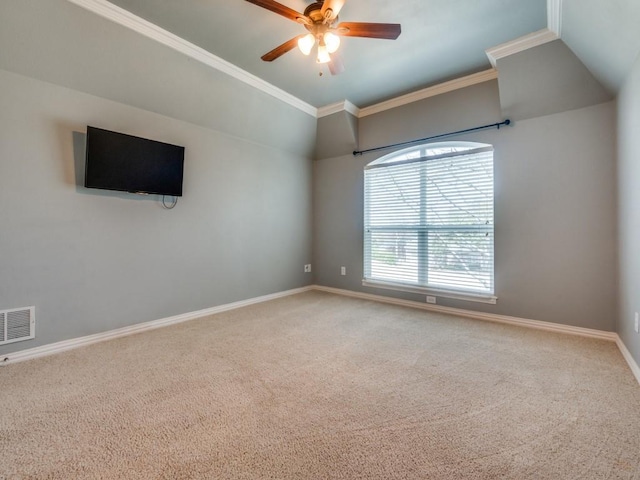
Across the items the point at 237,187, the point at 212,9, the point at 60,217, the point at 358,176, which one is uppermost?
the point at 212,9

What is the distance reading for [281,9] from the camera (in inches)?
71.2

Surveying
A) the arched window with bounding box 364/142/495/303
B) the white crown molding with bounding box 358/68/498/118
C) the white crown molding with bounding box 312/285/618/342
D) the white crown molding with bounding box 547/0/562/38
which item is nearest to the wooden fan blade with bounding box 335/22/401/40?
the white crown molding with bounding box 547/0/562/38

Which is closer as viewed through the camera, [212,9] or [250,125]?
[212,9]

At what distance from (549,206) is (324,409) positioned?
3.01 m

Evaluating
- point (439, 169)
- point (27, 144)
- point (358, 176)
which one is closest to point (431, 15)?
point (439, 169)

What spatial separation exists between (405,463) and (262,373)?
1142 mm

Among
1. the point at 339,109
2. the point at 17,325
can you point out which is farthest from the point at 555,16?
the point at 17,325

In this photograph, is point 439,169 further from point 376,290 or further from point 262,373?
point 262,373

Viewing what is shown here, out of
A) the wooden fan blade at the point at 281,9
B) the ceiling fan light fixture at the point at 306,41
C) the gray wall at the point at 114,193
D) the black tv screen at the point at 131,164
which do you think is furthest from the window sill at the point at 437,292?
the wooden fan blade at the point at 281,9

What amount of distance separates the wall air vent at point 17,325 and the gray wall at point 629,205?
15.3ft

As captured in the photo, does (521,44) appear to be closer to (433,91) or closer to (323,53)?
(433,91)

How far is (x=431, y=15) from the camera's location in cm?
232

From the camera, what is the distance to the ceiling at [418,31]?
2035 mm

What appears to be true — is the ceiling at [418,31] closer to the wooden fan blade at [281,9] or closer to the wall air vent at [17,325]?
the wooden fan blade at [281,9]
